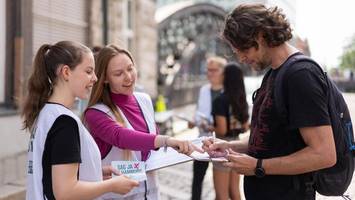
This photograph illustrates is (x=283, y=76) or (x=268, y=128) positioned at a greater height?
(x=283, y=76)

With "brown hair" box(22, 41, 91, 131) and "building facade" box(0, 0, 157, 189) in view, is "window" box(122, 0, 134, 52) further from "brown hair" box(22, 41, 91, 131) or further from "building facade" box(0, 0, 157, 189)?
"brown hair" box(22, 41, 91, 131)

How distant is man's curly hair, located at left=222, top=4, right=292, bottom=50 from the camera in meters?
2.13

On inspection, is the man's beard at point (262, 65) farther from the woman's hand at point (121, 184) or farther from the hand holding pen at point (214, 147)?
the woman's hand at point (121, 184)

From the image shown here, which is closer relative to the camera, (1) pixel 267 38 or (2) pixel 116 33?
(1) pixel 267 38

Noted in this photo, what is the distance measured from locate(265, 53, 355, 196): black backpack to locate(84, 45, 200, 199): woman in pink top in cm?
63

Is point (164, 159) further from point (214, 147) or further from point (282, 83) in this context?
point (282, 83)

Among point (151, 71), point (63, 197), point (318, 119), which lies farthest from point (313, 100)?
point (151, 71)

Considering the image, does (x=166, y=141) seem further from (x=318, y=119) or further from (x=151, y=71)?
(x=151, y=71)

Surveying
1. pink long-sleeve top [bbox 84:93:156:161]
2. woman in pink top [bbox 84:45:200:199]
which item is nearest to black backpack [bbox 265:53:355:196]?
woman in pink top [bbox 84:45:200:199]

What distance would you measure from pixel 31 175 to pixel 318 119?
122cm

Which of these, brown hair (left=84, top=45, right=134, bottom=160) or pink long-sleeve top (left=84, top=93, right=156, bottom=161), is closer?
pink long-sleeve top (left=84, top=93, right=156, bottom=161)

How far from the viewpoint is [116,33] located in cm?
977

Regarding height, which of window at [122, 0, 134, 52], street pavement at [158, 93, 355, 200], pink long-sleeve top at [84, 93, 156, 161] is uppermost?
window at [122, 0, 134, 52]

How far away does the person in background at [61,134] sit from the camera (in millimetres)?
1937
